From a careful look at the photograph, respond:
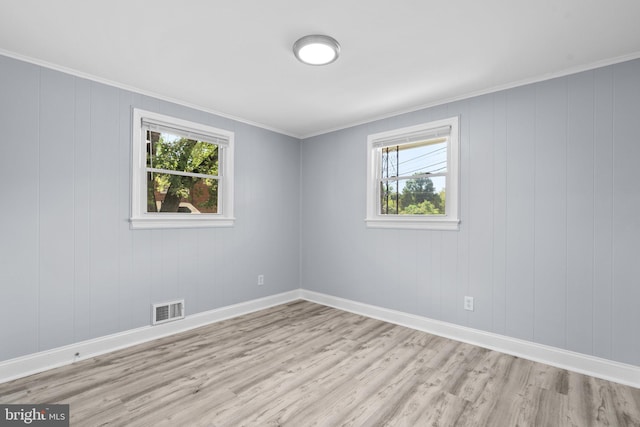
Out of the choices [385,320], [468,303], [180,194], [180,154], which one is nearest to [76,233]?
[180,194]

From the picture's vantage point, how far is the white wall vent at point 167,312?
320 cm

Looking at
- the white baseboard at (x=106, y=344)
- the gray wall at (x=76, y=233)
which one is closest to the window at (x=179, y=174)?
the gray wall at (x=76, y=233)

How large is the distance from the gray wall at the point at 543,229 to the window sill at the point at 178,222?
2.01 m

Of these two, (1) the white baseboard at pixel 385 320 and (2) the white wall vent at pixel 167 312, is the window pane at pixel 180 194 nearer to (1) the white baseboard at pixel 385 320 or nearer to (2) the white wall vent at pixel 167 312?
(2) the white wall vent at pixel 167 312

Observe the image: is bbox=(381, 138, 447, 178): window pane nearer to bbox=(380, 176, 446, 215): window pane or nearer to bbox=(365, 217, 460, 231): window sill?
bbox=(380, 176, 446, 215): window pane

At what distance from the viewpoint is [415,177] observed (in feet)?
12.1

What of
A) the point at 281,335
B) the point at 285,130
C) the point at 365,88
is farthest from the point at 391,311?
the point at 285,130

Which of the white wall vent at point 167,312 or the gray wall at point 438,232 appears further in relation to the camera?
the white wall vent at point 167,312

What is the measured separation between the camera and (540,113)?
2.80 m

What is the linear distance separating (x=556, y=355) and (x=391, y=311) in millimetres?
1607

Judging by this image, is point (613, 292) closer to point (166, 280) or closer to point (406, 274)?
point (406, 274)

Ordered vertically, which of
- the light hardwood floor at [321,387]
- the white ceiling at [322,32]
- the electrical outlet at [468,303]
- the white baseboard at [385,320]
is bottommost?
the light hardwood floor at [321,387]

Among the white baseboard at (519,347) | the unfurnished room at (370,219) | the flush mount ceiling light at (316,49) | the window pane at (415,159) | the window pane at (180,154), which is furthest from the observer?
the window pane at (415,159)

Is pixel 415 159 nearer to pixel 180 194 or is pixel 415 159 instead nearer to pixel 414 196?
pixel 414 196
